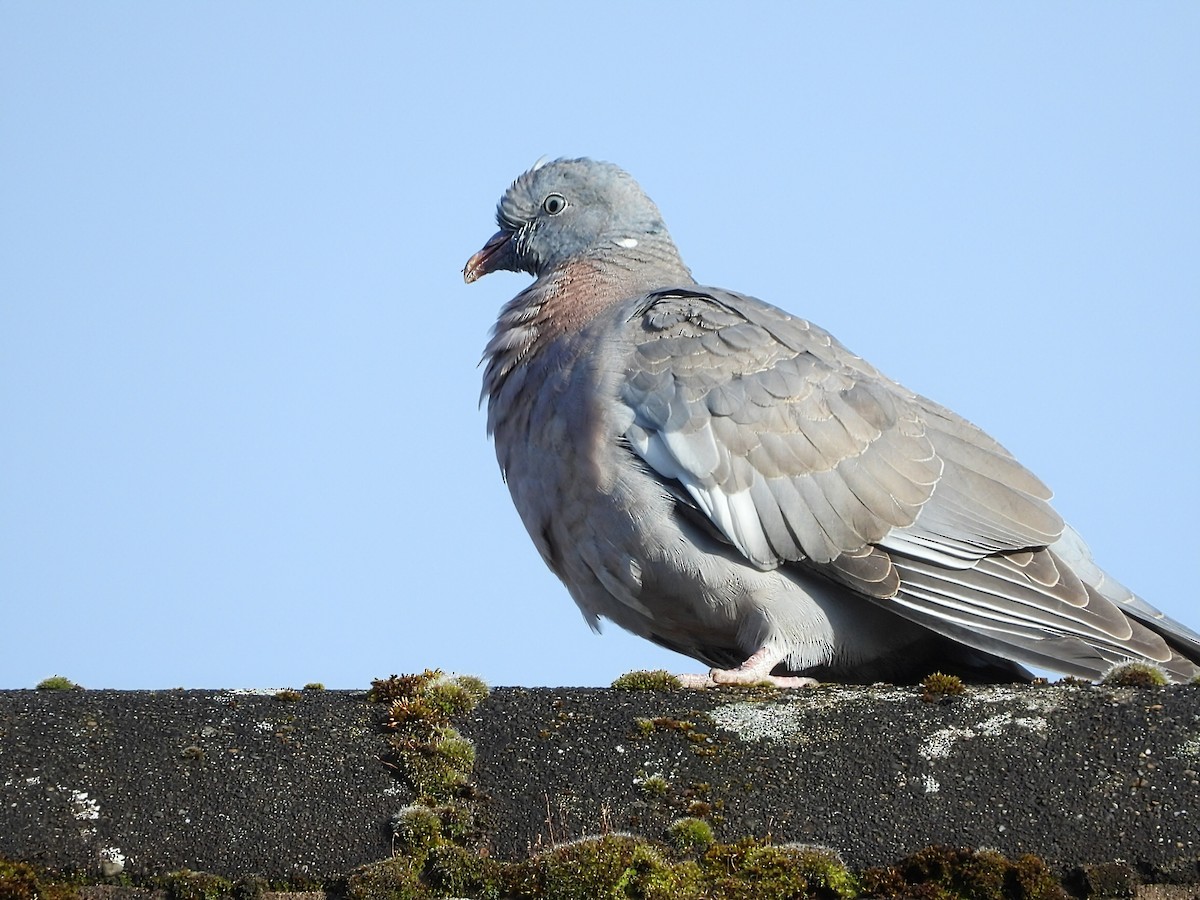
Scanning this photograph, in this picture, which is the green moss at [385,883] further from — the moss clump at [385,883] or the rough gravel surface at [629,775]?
the rough gravel surface at [629,775]

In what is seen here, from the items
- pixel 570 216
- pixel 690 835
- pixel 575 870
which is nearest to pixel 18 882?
pixel 575 870

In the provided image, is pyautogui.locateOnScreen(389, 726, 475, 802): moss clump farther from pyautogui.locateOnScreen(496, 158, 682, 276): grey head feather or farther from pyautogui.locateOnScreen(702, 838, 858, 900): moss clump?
pyautogui.locateOnScreen(496, 158, 682, 276): grey head feather

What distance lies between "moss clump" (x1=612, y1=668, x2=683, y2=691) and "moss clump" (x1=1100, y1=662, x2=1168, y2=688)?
159 centimetres

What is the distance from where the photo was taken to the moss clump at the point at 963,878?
14.0 feet

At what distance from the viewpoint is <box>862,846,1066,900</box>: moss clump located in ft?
14.0

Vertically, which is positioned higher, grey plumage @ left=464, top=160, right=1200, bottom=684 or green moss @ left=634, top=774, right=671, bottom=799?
grey plumage @ left=464, top=160, right=1200, bottom=684

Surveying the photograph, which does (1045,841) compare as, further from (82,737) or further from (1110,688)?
(82,737)

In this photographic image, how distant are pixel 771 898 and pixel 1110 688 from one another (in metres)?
1.66

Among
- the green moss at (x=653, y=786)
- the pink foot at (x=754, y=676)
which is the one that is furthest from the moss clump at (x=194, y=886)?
the pink foot at (x=754, y=676)

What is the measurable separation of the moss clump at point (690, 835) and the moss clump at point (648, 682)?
3.58 ft

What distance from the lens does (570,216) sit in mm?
9367

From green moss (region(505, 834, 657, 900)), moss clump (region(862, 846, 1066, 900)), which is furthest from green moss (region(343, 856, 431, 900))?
moss clump (region(862, 846, 1066, 900))

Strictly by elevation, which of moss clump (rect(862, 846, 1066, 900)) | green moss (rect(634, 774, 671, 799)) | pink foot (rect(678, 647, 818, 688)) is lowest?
moss clump (rect(862, 846, 1066, 900))

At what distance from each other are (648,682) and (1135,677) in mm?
1786
